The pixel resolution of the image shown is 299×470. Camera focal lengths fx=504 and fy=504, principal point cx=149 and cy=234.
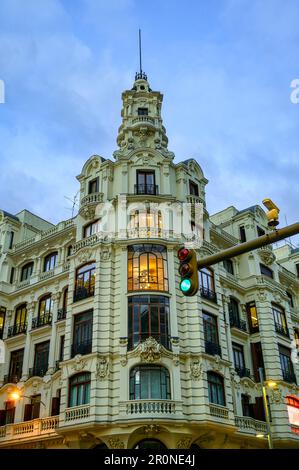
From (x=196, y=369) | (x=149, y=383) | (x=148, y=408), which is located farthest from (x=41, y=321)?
(x=196, y=369)

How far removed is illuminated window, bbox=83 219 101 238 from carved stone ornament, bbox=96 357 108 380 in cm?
997

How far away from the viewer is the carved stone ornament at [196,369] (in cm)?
3166

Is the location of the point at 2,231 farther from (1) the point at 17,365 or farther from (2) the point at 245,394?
(2) the point at 245,394

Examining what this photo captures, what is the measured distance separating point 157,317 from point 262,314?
12.5 meters

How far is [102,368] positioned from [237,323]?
1382 cm

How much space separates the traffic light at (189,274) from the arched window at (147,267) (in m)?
20.9

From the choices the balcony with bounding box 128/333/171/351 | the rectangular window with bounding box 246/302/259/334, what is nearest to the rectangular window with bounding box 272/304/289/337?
the rectangular window with bounding box 246/302/259/334

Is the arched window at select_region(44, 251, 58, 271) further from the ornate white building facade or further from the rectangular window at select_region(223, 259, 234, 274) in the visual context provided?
the rectangular window at select_region(223, 259, 234, 274)

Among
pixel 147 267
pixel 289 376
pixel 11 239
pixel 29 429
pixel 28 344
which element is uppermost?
pixel 11 239

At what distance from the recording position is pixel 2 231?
46.5m

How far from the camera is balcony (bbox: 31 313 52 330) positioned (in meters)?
38.6

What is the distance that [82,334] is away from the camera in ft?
111

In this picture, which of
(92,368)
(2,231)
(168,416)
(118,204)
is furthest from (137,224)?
(2,231)

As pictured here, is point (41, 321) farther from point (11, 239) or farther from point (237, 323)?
point (237, 323)
